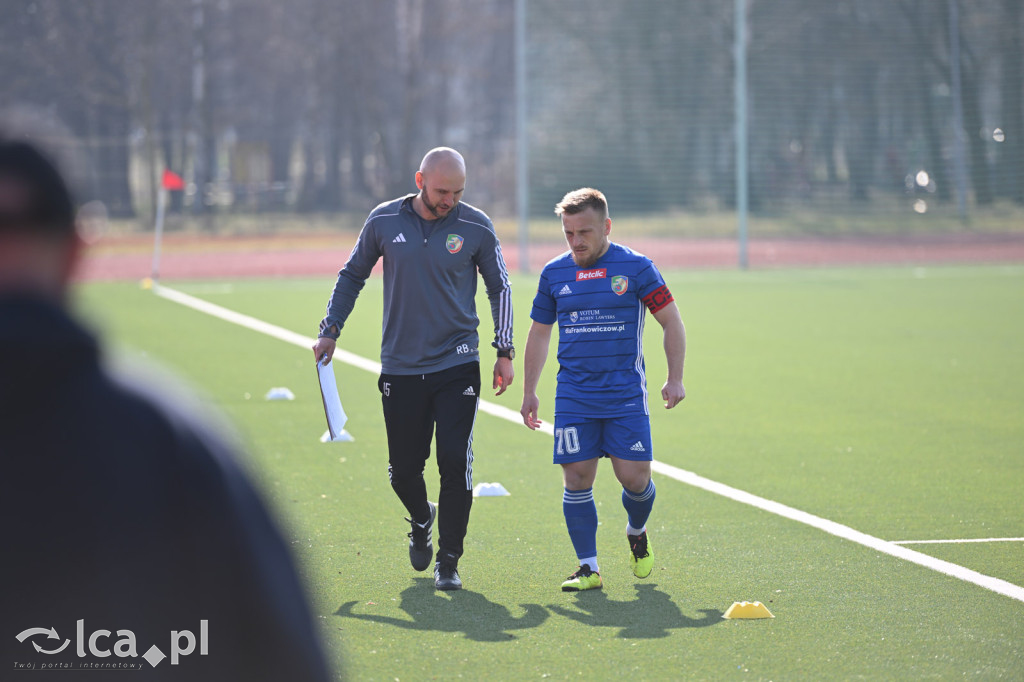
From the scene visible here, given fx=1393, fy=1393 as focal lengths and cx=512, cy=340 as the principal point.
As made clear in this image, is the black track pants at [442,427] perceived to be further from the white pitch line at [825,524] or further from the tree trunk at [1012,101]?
the tree trunk at [1012,101]

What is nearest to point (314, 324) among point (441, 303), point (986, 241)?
point (441, 303)

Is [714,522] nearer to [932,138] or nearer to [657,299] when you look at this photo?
[657,299]

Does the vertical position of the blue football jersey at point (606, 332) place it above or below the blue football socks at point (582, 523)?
above

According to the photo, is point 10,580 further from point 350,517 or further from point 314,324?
point 314,324

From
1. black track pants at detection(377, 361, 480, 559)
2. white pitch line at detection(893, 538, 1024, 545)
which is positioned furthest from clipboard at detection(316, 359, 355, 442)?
white pitch line at detection(893, 538, 1024, 545)

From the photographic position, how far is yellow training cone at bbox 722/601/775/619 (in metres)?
5.43

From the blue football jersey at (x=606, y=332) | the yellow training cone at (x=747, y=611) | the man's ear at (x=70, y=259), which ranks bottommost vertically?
the yellow training cone at (x=747, y=611)

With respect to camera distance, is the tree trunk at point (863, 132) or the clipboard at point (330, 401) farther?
the tree trunk at point (863, 132)

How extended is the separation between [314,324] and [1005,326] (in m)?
8.81

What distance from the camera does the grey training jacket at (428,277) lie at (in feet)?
20.1

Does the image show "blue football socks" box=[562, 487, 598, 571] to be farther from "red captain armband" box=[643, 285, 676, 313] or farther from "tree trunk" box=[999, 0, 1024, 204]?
"tree trunk" box=[999, 0, 1024, 204]

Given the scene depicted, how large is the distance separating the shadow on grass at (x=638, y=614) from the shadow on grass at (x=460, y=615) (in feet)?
0.56

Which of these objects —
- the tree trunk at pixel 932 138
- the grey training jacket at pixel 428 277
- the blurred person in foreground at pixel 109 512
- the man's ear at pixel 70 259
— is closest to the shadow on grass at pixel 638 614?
the grey training jacket at pixel 428 277

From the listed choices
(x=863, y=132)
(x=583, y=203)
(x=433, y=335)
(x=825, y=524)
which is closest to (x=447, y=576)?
(x=433, y=335)
